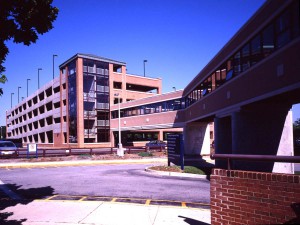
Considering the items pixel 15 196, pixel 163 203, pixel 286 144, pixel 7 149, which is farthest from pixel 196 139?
pixel 15 196

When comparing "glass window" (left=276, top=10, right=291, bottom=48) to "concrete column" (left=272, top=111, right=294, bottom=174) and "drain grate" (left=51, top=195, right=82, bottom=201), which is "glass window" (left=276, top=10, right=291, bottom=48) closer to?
"concrete column" (left=272, top=111, right=294, bottom=174)

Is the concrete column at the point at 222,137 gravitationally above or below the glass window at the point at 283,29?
below

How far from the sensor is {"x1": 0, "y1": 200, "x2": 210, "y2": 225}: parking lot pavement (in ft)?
22.5

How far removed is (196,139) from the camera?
32.9 m

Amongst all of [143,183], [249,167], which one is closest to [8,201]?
[143,183]

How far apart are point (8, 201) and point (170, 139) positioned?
1101cm

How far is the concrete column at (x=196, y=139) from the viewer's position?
107 feet

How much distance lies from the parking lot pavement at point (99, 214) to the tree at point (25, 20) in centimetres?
445

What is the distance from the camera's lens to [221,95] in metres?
Answer: 18.8

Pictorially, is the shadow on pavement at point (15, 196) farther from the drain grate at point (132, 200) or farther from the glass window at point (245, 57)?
the glass window at point (245, 57)

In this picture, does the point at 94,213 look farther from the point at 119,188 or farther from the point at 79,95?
the point at 79,95

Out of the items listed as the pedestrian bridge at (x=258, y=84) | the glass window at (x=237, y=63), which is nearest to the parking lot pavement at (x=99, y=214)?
the pedestrian bridge at (x=258, y=84)

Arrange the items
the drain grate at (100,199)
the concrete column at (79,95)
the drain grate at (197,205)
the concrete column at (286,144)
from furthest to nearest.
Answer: the concrete column at (79,95) → the concrete column at (286,144) → the drain grate at (100,199) → the drain grate at (197,205)

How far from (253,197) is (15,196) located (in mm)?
8913
